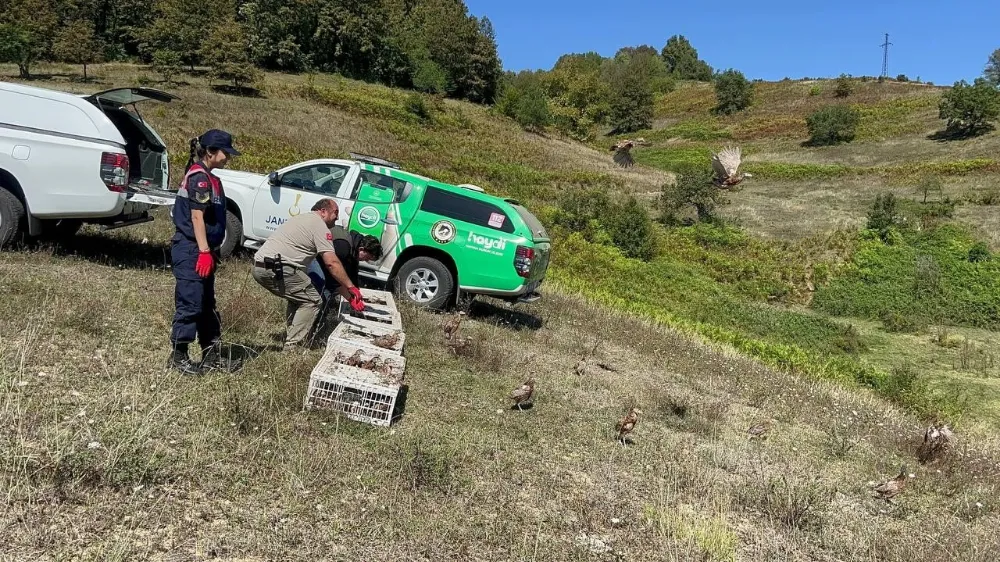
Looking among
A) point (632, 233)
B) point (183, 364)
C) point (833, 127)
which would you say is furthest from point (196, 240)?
point (833, 127)

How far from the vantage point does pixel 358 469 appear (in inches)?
163

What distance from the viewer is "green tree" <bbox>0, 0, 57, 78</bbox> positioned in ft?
111

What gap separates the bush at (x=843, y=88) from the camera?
66.0m

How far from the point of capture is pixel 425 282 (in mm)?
8898

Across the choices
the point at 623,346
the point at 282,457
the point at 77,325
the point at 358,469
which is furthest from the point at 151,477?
the point at 623,346

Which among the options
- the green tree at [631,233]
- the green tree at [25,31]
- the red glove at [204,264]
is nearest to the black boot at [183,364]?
the red glove at [204,264]

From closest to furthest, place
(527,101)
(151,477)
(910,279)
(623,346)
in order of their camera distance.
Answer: (151,477) < (623,346) < (910,279) < (527,101)

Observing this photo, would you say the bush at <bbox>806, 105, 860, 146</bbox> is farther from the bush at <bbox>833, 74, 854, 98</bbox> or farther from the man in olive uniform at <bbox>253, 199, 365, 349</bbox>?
the man in olive uniform at <bbox>253, 199, 365, 349</bbox>

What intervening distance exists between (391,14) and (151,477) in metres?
72.6

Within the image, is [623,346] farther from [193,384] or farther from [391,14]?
[391,14]

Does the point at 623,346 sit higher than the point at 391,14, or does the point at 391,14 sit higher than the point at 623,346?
the point at 391,14

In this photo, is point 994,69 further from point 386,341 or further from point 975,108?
point 386,341

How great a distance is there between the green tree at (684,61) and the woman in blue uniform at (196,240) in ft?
413

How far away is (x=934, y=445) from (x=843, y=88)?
2742 inches
